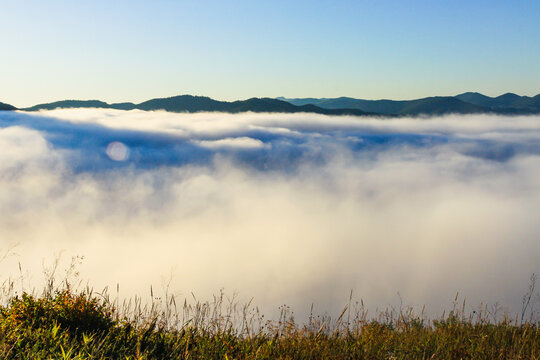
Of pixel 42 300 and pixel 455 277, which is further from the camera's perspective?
pixel 455 277

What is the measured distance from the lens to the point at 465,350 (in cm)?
621

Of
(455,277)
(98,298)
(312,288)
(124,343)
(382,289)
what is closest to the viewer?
(124,343)

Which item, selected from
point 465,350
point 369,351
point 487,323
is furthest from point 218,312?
point 487,323

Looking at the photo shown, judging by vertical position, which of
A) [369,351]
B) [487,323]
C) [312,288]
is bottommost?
[312,288]

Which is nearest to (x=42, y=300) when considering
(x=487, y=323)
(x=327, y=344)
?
(x=327, y=344)

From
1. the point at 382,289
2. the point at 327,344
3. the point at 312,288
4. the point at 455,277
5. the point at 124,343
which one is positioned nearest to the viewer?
the point at 124,343

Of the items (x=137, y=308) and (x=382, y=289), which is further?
Answer: (x=382, y=289)

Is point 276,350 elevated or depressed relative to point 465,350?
elevated

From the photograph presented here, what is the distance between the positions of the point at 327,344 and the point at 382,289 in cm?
16708

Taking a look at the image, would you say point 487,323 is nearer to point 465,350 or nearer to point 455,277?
point 465,350

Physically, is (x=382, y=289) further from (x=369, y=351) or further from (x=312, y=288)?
(x=369, y=351)

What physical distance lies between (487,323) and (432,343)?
206cm

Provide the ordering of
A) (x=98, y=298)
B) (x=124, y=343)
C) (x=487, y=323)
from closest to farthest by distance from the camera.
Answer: (x=124, y=343) < (x=98, y=298) < (x=487, y=323)

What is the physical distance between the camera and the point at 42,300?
5.98m
